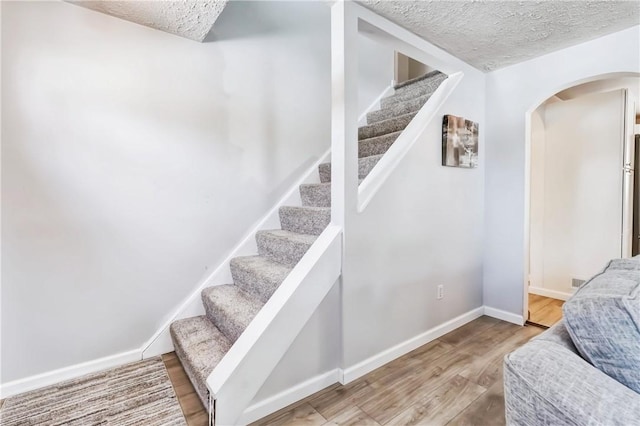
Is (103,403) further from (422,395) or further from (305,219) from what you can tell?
(422,395)

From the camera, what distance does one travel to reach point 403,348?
81.8 inches

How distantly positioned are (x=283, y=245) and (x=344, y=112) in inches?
38.5

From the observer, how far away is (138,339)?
6.47 feet

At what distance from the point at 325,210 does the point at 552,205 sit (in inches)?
110

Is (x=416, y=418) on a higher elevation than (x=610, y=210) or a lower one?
lower

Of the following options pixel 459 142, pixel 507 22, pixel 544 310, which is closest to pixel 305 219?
pixel 459 142

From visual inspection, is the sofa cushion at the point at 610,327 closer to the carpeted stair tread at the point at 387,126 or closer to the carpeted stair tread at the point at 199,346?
the carpeted stair tread at the point at 199,346

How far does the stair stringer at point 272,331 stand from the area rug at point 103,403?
34cm

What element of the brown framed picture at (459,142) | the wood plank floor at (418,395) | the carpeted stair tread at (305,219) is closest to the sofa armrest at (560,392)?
the wood plank floor at (418,395)

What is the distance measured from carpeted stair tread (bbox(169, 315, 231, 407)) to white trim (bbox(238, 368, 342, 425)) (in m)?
0.24

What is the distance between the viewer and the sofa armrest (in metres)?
0.64

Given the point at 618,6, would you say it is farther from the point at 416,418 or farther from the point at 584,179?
the point at 416,418

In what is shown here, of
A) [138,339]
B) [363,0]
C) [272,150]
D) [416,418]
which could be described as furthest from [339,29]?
[138,339]

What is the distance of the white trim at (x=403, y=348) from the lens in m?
1.79
